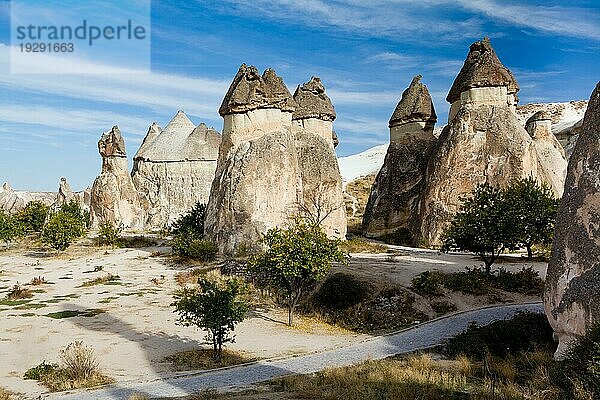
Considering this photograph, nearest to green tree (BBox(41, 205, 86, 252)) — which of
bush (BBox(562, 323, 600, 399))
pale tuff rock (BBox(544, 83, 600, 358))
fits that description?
pale tuff rock (BBox(544, 83, 600, 358))

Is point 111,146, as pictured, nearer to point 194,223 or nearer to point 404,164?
point 194,223

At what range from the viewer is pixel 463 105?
25.9 metres

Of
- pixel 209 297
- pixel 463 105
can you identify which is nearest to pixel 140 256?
pixel 209 297

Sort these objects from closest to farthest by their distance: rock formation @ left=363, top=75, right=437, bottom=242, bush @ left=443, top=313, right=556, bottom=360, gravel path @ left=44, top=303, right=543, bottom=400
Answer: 1. gravel path @ left=44, top=303, right=543, bottom=400
2. bush @ left=443, top=313, right=556, bottom=360
3. rock formation @ left=363, top=75, right=437, bottom=242

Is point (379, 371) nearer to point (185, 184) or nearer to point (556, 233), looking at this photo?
point (556, 233)

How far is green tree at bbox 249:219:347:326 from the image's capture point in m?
13.2

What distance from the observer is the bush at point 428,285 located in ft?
45.8

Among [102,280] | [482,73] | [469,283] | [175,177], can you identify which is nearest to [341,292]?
[469,283]

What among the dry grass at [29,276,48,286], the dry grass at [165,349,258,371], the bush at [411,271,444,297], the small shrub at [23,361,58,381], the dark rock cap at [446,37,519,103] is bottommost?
the dry grass at [165,349,258,371]

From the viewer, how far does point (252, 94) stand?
21.4 meters

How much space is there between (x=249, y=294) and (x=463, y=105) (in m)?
15.8

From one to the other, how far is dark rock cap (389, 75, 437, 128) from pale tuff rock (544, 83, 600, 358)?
22.9 meters

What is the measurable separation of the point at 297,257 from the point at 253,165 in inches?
311

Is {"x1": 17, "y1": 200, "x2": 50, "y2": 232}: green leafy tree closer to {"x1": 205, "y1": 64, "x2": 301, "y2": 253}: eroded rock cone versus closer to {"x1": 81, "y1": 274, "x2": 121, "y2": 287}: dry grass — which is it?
{"x1": 81, "y1": 274, "x2": 121, "y2": 287}: dry grass
